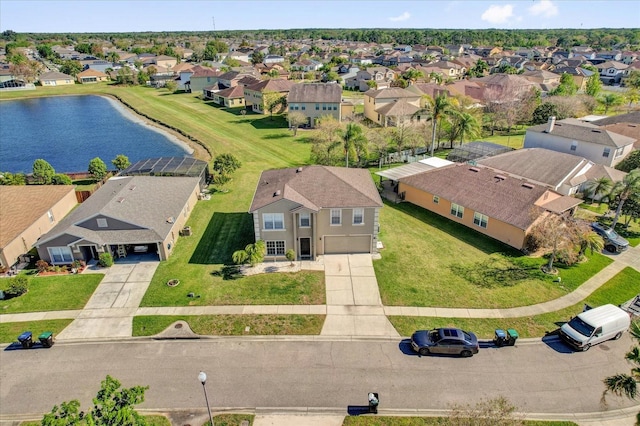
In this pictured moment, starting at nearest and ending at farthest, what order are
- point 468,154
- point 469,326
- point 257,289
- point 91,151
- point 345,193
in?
point 469,326 → point 257,289 → point 345,193 → point 468,154 → point 91,151

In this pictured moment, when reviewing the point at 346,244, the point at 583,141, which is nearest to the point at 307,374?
the point at 346,244

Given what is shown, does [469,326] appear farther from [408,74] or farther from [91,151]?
[408,74]

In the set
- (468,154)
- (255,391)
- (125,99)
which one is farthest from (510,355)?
(125,99)

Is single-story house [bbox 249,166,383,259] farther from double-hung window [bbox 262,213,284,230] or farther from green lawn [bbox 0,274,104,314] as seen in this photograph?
green lawn [bbox 0,274,104,314]

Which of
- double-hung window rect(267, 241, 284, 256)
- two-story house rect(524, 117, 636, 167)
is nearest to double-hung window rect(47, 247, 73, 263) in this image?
double-hung window rect(267, 241, 284, 256)

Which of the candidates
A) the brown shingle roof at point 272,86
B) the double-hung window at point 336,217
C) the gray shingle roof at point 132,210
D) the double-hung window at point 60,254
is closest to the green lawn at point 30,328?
the double-hung window at point 60,254
